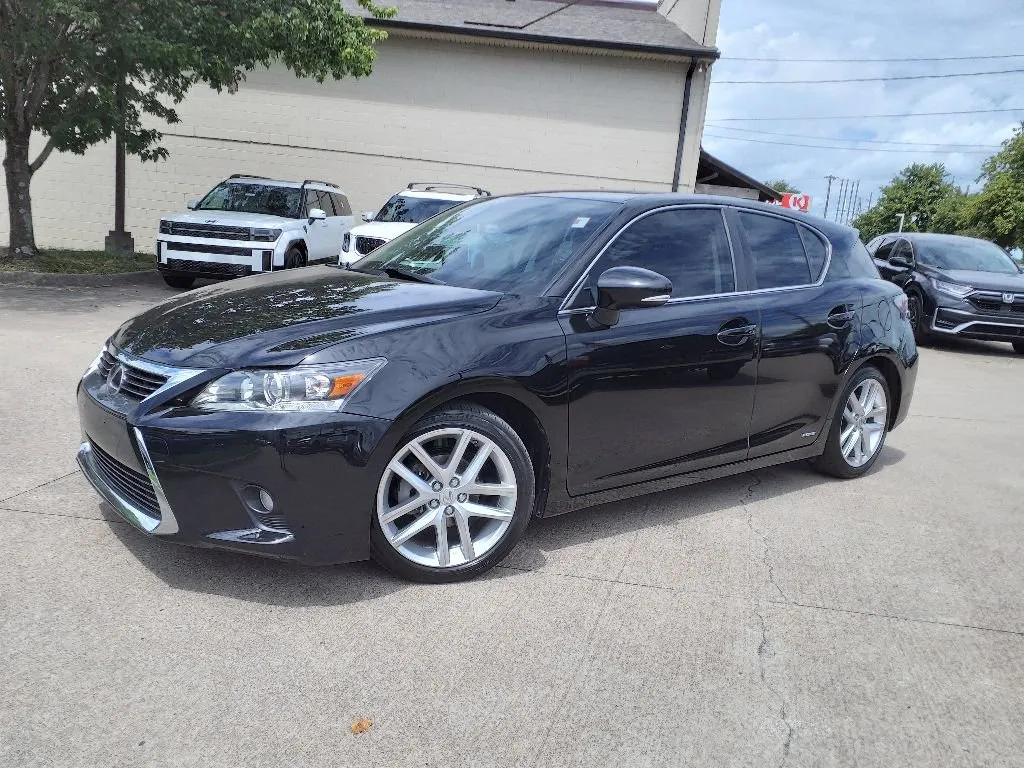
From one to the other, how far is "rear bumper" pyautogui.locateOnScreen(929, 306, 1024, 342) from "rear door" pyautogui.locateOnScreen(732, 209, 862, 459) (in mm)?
8512

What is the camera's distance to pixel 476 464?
11.2 feet

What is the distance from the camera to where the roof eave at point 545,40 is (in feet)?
60.2

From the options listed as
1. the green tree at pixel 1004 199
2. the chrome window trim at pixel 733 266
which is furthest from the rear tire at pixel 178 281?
the green tree at pixel 1004 199

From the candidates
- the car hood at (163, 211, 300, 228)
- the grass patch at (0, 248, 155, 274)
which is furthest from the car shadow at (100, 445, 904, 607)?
the grass patch at (0, 248, 155, 274)

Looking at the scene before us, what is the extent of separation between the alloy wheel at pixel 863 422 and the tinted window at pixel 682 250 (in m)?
1.38

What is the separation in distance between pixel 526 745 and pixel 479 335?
62.3 inches

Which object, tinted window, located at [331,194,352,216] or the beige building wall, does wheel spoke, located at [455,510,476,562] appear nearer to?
tinted window, located at [331,194,352,216]

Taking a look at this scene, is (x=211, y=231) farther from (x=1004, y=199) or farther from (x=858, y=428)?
(x=1004, y=199)

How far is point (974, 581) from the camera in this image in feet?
12.9

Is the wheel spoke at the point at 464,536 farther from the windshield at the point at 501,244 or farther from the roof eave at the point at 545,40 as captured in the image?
the roof eave at the point at 545,40

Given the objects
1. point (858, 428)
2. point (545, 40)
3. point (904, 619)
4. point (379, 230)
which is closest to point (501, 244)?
point (904, 619)

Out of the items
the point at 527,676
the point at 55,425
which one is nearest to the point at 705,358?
the point at 527,676

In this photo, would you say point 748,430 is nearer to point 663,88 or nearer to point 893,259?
point 893,259

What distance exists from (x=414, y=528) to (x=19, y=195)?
12.5 m
